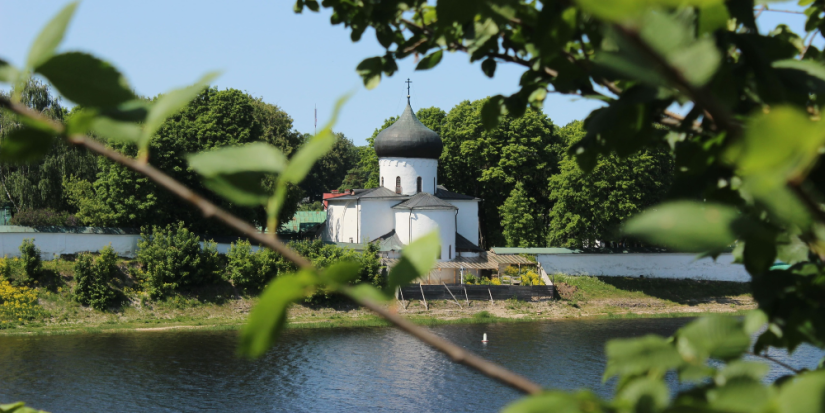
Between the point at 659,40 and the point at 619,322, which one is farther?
the point at 619,322

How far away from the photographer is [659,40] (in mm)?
526

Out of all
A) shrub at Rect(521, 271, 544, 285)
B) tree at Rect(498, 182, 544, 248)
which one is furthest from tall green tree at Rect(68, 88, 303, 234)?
shrub at Rect(521, 271, 544, 285)

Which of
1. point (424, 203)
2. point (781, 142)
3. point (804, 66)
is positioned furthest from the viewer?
point (424, 203)

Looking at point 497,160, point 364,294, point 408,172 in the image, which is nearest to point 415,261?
point 364,294

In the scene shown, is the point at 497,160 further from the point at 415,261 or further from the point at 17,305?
the point at 415,261

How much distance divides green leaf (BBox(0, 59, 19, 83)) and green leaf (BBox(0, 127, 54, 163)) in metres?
0.06

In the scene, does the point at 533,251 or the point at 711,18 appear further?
the point at 533,251

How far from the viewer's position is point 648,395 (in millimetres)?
648

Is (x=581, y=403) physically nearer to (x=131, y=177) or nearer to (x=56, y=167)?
(x=131, y=177)

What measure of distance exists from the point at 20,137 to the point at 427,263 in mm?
463

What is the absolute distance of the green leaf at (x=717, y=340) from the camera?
67 centimetres

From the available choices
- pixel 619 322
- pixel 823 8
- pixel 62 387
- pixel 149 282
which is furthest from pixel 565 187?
pixel 823 8

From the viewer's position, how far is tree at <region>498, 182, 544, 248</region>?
34.5 m

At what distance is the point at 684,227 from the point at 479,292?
27.8 meters
